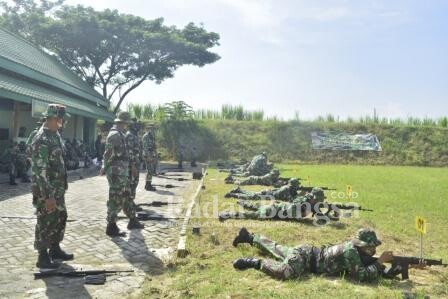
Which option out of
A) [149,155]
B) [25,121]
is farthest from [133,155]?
[25,121]

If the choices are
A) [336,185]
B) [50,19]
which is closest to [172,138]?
[50,19]

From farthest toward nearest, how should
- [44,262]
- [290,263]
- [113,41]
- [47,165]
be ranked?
[113,41]
[47,165]
[44,262]
[290,263]

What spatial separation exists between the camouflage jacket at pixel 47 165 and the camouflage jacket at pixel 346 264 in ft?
11.5

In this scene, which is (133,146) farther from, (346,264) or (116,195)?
(346,264)

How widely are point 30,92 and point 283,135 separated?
21.3 m

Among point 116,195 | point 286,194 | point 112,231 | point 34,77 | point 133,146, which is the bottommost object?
point 112,231

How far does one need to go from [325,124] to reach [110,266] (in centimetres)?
3182

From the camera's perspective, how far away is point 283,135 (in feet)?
113

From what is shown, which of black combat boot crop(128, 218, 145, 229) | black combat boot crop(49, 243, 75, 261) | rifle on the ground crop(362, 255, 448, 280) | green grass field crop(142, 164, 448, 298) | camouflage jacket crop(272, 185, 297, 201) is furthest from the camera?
camouflage jacket crop(272, 185, 297, 201)

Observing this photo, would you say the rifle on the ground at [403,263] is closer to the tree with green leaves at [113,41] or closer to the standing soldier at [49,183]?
the standing soldier at [49,183]

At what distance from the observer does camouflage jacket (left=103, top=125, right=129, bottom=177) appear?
7539 millimetres

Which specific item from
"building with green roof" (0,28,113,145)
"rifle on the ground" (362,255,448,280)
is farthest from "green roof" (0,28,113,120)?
"rifle on the ground" (362,255,448,280)

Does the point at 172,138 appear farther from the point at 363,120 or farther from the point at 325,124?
the point at 363,120

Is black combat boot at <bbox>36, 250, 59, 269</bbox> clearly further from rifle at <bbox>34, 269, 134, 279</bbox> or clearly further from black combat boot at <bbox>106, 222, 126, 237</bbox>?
black combat boot at <bbox>106, 222, 126, 237</bbox>
